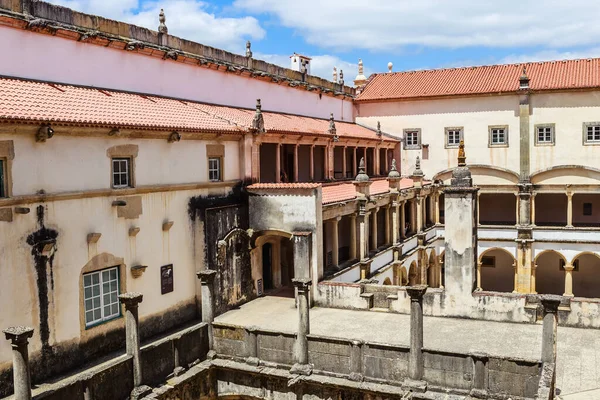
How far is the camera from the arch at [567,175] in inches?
1302

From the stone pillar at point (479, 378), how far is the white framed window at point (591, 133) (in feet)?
78.9

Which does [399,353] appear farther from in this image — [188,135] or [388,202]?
[388,202]

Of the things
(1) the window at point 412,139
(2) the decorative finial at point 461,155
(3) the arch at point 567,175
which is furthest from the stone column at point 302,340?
(1) the window at point 412,139

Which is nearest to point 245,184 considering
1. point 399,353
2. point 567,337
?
point 399,353

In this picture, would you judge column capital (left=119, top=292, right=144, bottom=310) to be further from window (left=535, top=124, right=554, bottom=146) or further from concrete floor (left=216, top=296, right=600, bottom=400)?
window (left=535, top=124, right=554, bottom=146)

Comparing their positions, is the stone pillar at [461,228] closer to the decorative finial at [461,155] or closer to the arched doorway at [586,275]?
the decorative finial at [461,155]

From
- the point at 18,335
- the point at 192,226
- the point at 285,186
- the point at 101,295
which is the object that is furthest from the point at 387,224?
the point at 18,335

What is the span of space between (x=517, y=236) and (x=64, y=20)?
2661 cm

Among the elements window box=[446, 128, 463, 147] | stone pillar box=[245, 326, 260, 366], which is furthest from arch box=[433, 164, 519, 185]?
stone pillar box=[245, 326, 260, 366]

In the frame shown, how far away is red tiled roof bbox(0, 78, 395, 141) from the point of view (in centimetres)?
1410

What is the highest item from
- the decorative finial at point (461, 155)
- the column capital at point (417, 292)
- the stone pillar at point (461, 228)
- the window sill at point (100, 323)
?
the decorative finial at point (461, 155)

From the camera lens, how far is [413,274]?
31203 millimetres

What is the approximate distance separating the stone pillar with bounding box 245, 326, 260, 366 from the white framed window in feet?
83.1

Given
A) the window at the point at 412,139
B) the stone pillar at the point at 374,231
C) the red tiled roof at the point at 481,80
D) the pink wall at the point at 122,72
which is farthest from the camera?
the window at the point at 412,139
